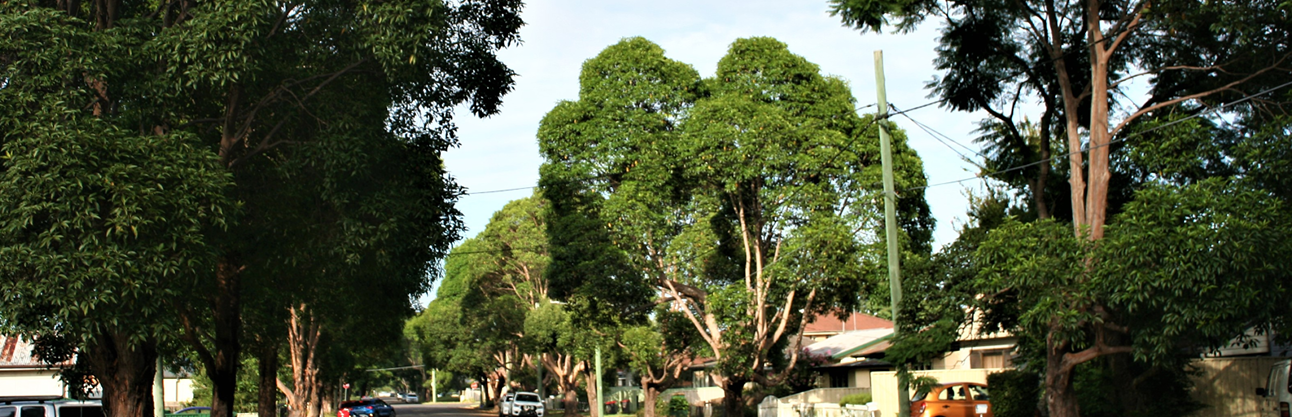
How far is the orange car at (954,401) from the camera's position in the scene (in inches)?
1001

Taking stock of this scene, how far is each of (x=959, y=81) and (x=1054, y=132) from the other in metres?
3.15

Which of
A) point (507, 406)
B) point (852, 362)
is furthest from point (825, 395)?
point (507, 406)

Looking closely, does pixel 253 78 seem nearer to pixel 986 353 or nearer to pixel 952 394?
pixel 952 394

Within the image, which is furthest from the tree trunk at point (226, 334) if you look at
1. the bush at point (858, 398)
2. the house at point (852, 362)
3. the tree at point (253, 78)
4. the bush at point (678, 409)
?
the bush at point (678, 409)

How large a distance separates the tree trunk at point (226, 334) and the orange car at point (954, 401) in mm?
15640

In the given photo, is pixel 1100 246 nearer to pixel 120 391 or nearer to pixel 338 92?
pixel 338 92

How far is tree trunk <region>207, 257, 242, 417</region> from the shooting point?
1733cm

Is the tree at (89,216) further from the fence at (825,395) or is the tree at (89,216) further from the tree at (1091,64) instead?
the fence at (825,395)

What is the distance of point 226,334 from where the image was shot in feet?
60.1

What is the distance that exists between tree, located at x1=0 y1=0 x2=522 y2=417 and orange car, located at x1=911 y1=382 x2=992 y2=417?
13778 mm

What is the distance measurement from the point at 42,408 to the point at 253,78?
960 centimetres

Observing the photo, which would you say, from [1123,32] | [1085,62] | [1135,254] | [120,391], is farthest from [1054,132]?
[120,391]

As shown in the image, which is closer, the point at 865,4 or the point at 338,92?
the point at 338,92

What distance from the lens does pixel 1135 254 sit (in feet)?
51.2
